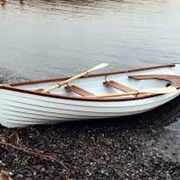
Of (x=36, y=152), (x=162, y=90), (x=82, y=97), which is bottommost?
(x=36, y=152)

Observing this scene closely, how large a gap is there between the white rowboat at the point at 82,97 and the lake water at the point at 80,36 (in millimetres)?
5924

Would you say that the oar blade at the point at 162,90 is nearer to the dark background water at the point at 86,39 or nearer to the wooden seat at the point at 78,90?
the dark background water at the point at 86,39

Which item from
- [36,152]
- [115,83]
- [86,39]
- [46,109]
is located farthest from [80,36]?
[36,152]

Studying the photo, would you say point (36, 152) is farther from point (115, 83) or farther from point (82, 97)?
point (115, 83)

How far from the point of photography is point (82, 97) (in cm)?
1369

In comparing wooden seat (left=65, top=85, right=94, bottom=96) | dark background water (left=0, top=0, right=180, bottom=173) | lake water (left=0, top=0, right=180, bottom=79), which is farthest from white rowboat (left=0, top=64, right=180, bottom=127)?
lake water (left=0, top=0, right=180, bottom=79)

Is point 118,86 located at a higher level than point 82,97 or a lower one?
lower

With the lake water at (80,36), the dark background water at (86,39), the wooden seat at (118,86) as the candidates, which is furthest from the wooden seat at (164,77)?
the lake water at (80,36)

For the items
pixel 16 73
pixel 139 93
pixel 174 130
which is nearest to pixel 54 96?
pixel 139 93

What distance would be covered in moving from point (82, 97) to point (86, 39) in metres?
18.0

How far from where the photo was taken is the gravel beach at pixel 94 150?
1134 centimetres

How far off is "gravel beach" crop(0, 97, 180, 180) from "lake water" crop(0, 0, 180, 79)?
7898 millimetres

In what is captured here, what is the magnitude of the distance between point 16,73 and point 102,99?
8902mm

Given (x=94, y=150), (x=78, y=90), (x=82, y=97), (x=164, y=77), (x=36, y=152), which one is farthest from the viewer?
(x=164, y=77)
